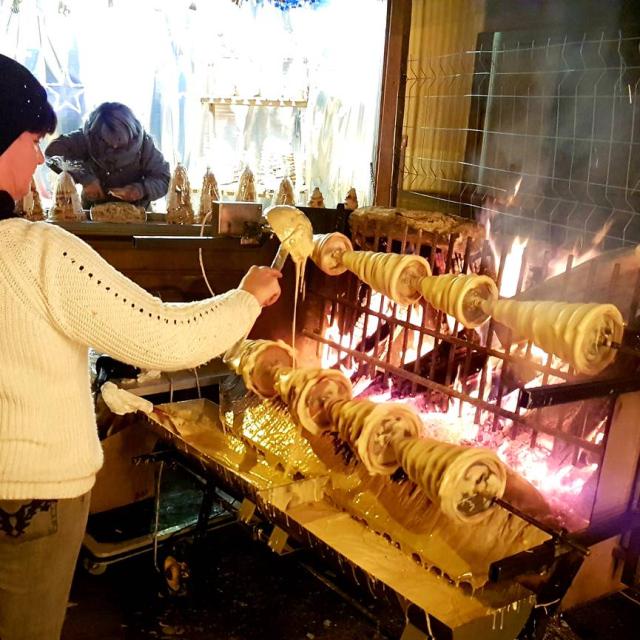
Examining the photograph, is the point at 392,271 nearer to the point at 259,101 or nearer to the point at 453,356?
the point at 453,356

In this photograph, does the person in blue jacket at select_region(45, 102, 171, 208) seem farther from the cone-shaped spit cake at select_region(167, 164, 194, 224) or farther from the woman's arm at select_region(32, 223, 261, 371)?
the woman's arm at select_region(32, 223, 261, 371)

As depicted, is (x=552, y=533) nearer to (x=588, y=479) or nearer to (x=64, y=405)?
(x=588, y=479)

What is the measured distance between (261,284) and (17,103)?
0.89 m

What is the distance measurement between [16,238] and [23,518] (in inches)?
32.3

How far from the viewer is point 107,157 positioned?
5.61 metres

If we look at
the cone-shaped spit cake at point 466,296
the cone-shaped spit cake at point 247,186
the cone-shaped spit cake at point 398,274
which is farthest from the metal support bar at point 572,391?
the cone-shaped spit cake at point 247,186

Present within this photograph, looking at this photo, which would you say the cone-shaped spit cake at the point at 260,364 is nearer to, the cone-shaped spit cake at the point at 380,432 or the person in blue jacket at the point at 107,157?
the cone-shaped spit cake at the point at 380,432

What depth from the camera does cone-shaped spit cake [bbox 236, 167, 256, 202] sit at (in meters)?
5.84

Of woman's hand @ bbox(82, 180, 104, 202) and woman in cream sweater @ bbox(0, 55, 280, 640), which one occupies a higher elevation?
woman's hand @ bbox(82, 180, 104, 202)

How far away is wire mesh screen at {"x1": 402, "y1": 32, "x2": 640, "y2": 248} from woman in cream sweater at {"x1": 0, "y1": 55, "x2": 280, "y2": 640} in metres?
2.34

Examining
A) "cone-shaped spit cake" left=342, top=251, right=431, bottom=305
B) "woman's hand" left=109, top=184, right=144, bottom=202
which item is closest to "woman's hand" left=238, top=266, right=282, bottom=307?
"cone-shaped spit cake" left=342, top=251, right=431, bottom=305

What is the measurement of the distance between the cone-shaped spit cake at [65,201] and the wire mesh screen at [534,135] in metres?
2.31

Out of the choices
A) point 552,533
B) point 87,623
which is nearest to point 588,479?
point 552,533

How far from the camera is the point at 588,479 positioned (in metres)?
2.44
